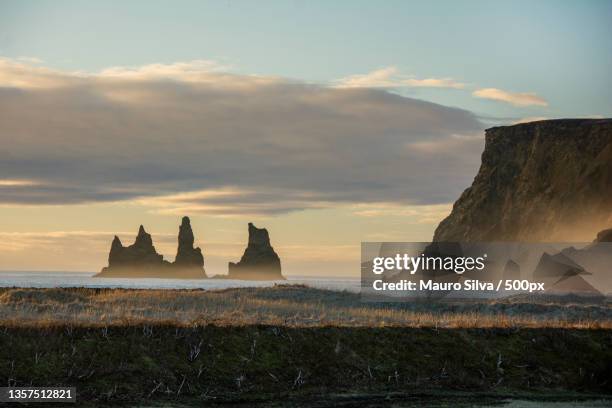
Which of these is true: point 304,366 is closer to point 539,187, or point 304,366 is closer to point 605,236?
point 605,236

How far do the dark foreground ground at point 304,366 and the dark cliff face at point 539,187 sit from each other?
8737cm

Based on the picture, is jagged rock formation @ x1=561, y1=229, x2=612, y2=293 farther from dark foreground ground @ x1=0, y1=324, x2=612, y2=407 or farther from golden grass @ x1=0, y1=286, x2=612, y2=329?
dark foreground ground @ x1=0, y1=324, x2=612, y2=407

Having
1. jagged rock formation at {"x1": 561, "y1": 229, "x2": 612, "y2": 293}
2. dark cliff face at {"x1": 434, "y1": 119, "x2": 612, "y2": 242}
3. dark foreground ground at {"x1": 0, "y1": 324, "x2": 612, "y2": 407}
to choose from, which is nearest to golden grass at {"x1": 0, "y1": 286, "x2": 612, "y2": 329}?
dark foreground ground at {"x1": 0, "y1": 324, "x2": 612, "y2": 407}

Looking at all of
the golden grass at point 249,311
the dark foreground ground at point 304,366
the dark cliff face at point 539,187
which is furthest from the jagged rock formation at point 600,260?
the dark foreground ground at point 304,366

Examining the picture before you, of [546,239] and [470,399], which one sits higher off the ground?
[546,239]

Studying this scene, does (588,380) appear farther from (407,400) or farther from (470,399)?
(407,400)

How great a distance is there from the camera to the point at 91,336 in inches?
1213

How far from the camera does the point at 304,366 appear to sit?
30.9 m

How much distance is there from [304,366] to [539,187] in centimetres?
10660

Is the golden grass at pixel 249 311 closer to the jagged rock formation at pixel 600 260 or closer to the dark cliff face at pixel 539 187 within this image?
the jagged rock formation at pixel 600 260

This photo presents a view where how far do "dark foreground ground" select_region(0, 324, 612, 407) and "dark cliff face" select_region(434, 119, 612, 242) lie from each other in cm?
8737

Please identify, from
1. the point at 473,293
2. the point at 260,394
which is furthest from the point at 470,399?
the point at 473,293

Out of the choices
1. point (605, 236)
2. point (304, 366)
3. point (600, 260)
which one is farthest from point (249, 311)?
point (605, 236)

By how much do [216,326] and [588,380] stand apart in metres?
13.6
